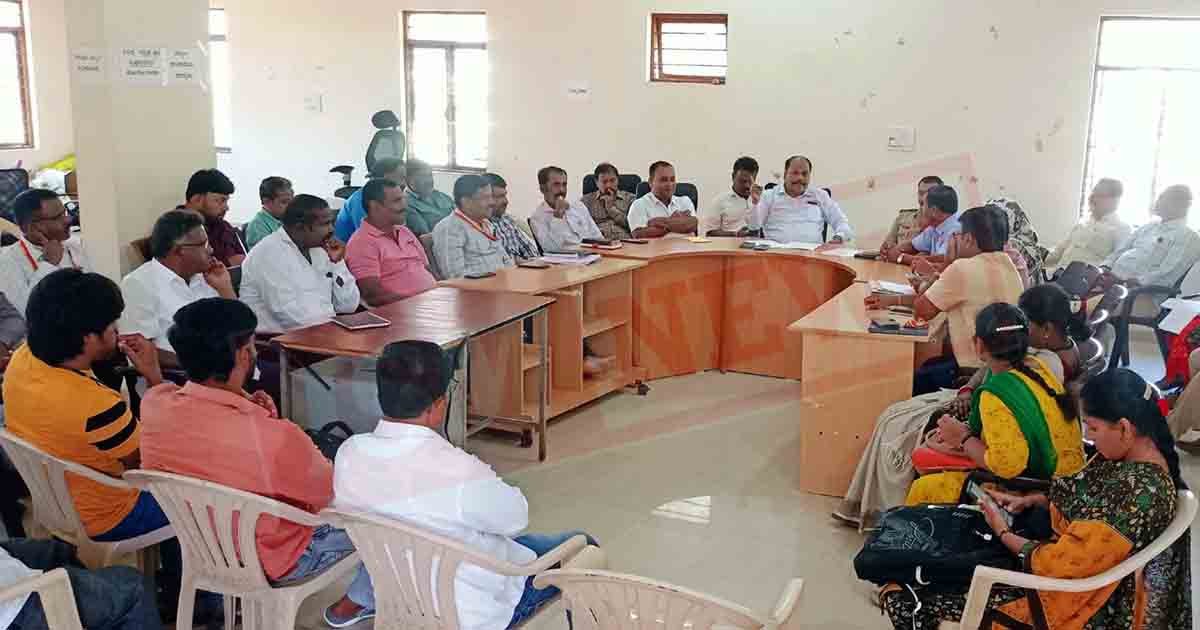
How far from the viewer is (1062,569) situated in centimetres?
240

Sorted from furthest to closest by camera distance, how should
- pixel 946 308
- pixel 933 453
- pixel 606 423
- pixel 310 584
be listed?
pixel 606 423, pixel 946 308, pixel 933 453, pixel 310 584

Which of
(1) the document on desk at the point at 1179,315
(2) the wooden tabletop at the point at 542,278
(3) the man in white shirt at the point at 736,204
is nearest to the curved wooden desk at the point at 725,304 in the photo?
(2) the wooden tabletop at the point at 542,278

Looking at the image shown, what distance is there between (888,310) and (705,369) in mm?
1843

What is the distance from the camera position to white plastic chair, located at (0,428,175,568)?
8.83 ft

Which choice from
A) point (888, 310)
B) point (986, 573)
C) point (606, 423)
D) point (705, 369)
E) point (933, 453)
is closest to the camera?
point (986, 573)

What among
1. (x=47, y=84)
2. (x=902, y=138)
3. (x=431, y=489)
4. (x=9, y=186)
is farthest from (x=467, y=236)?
(x=47, y=84)

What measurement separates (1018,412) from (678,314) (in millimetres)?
3242

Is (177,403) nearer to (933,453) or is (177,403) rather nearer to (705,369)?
(933,453)

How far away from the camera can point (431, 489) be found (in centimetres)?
237

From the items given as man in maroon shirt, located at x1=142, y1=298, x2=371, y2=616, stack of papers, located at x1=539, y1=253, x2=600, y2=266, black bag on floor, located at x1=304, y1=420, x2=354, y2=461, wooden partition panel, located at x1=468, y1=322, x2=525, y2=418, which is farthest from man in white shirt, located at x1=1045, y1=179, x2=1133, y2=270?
man in maroon shirt, located at x1=142, y1=298, x2=371, y2=616

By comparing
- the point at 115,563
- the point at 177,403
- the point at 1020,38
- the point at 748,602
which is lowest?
the point at 748,602

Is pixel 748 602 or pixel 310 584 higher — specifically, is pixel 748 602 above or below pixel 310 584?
below

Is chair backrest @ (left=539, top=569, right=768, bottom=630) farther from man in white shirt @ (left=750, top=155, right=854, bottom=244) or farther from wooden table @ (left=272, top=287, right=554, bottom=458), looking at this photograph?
man in white shirt @ (left=750, top=155, right=854, bottom=244)

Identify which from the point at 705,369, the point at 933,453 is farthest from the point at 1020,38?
the point at 933,453
